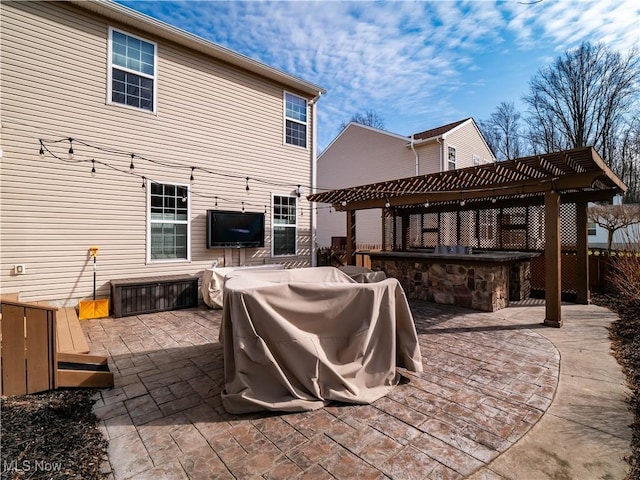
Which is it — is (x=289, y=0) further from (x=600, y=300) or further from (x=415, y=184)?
(x=600, y=300)

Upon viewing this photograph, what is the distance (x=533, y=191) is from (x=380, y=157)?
8507mm

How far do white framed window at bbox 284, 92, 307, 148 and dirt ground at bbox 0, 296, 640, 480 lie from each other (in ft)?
23.3

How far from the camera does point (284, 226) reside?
8250mm

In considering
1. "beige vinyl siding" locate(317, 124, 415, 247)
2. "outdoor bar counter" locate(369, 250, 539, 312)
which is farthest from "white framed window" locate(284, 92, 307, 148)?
"beige vinyl siding" locate(317, 124, 415, 247)

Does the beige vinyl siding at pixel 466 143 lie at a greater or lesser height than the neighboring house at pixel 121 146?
greater

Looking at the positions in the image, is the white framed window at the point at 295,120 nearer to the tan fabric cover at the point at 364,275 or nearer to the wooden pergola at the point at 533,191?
the wooden pergola at the point at 533,191

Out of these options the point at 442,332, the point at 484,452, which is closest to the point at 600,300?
the point at 442,332

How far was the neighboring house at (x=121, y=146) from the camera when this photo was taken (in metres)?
4.96

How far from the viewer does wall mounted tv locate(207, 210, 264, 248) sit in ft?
22.3

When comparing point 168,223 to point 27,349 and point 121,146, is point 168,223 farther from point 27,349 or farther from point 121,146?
point 27,349

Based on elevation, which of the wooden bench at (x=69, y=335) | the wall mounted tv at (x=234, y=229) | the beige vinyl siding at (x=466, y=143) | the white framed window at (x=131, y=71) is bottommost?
the wooden bench at (x=69, y=335)

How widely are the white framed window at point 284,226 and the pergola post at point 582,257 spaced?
648cm

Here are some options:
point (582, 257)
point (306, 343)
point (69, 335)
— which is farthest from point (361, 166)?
point (306, 343)

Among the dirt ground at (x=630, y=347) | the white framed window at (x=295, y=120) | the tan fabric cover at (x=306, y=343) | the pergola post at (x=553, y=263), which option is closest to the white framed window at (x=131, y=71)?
the white framed window at (x=295, y=120)
